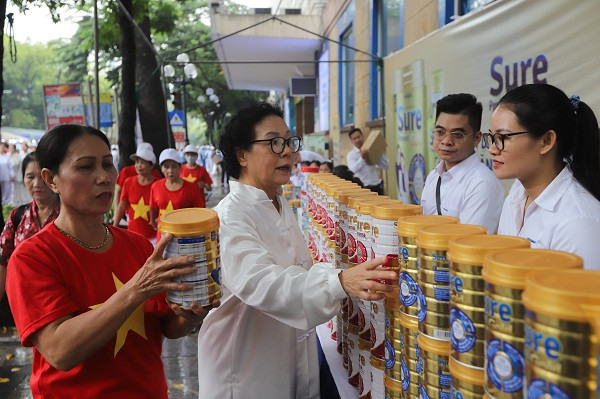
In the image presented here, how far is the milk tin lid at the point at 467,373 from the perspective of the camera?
1.33 m

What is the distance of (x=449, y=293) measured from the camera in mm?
1451

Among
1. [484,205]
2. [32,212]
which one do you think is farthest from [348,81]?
[484,205]

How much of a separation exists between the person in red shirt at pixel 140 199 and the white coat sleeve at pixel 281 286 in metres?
5.21

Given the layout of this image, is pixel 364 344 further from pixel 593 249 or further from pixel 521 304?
pixel 521 304

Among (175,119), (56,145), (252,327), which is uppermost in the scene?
(175,119)

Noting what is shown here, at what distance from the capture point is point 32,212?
4332 mm

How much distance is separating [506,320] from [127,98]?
1242cm

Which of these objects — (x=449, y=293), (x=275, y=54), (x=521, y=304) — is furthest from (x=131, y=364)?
(x=275, y=54)

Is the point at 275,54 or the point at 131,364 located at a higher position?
the point at 275,54

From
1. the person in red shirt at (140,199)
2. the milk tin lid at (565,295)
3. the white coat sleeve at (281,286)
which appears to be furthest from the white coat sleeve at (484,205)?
the person in red shirt at (140,199)

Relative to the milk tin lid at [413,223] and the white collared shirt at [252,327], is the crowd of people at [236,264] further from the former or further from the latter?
the milk tin lid at [413,223]

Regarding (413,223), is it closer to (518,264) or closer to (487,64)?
(518,264)

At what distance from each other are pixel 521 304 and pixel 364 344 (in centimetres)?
122

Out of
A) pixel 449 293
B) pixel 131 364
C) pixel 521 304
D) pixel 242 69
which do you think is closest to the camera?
pixel 521 304
